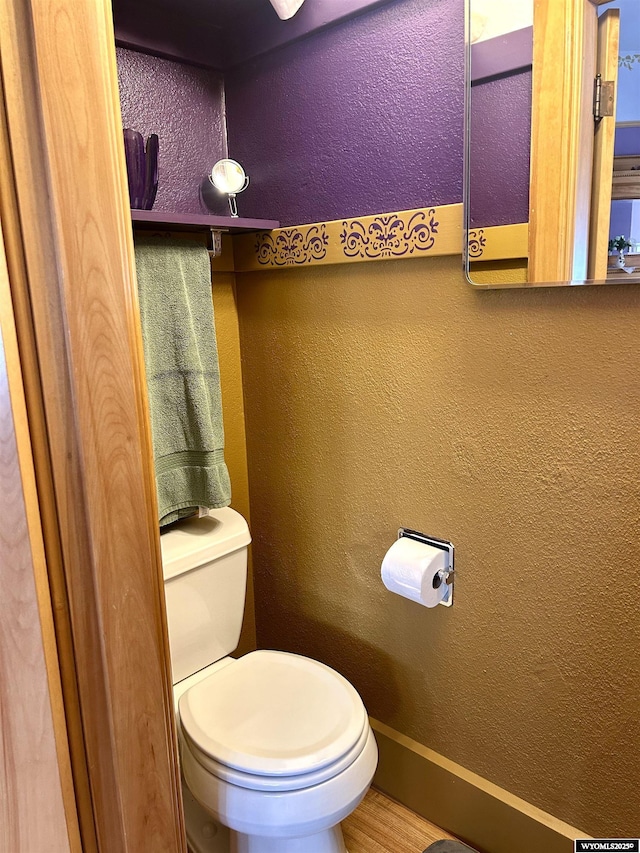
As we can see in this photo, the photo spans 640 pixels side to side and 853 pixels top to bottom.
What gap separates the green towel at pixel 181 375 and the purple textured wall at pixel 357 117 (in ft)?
1.13

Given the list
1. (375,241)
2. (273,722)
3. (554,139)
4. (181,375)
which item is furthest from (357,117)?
(273,722)

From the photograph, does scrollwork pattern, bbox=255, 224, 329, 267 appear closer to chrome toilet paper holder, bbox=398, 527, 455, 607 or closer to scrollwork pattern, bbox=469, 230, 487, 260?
scrollwork pattern, bbox=469, 230, 487, 260

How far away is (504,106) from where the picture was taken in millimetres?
1265

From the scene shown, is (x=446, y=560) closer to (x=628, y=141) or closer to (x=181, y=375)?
(x=181, y=375)

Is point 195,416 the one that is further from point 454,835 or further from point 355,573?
point 454,835

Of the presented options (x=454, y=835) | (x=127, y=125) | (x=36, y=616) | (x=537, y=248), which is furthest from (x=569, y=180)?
(x=454, y=835)

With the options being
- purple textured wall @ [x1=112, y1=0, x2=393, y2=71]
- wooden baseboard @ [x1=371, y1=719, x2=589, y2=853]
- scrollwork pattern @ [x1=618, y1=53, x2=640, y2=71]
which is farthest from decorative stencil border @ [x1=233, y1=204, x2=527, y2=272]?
wooden baseboard @ [x1=371, y1=719, x2=589, y2=853]

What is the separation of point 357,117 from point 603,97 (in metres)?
0.58

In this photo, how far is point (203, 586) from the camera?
162 cm

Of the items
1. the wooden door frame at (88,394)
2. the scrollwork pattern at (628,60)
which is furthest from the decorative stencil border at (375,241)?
the wooden door frame at (88,394)

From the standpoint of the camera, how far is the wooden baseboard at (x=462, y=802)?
1.48 meters

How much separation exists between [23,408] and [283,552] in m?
1.31

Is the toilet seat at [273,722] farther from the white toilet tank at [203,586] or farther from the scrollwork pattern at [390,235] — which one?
the scrollwork pattern at [390,235]

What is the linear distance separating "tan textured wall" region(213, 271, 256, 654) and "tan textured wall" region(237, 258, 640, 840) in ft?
0.12
